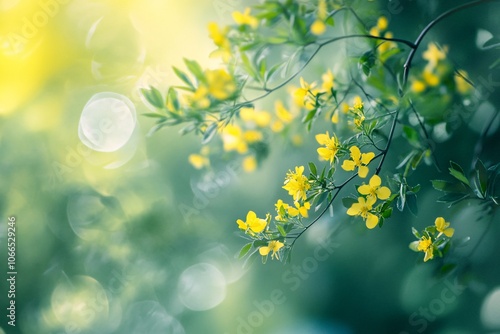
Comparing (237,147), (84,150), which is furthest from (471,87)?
(84,150)

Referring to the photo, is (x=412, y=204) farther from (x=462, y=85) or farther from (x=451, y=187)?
(x=462, y=85)

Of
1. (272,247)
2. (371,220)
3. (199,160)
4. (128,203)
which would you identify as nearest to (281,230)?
(272,247)

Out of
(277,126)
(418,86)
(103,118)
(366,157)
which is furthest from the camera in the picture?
(103,118)

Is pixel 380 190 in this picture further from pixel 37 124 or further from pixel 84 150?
pixel 37 124

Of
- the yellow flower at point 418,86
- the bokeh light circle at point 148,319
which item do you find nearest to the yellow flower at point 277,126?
the yellow flower at point 418,86

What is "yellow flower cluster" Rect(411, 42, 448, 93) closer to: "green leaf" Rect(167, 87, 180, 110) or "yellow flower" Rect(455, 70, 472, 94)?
"yellow flower" Rect(455, 70, 472, 94)

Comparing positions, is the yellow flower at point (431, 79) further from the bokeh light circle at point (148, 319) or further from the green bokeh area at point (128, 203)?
the bokeh light circle at point (148, 319)

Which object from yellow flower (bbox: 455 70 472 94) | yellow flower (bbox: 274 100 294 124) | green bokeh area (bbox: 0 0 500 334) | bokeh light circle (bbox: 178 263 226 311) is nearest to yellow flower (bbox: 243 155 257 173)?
green bokeh area (bbox: 0 0 500 334)
